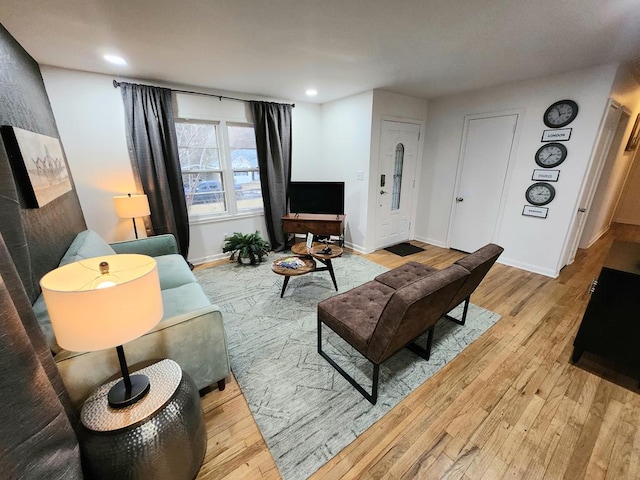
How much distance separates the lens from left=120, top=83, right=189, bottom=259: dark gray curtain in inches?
114

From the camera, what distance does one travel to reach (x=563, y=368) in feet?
6.17

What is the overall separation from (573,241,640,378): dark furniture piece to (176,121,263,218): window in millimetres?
3891

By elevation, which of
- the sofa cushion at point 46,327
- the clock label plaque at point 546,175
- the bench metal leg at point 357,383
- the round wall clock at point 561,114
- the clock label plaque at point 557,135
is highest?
the round wall clock at point 561,114

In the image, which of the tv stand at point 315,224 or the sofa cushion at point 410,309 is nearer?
the sofa cushion at point 410,309

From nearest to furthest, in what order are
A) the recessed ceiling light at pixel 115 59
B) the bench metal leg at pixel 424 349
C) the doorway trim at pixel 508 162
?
1. the bench metal leg at pixel 424 349
2. the recessed ceiling light at pixel 115 59
3. the doorway trim at pixel 508 162

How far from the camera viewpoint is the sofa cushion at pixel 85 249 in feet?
5.79

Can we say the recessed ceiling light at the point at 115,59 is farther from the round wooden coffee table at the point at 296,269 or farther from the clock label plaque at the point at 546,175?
the clock label plaque at the point at 546,175

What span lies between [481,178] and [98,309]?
4395 millimetres

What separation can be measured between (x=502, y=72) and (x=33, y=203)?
168 inches

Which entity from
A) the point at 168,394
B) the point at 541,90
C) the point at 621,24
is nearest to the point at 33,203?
the point at 168,394

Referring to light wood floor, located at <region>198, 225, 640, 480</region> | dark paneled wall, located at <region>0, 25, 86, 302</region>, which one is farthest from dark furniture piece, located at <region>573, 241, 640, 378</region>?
dark paneled wall, located at <region>0, 25, 86, 302</region>

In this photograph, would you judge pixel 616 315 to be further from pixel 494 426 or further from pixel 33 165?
pixel 33 165

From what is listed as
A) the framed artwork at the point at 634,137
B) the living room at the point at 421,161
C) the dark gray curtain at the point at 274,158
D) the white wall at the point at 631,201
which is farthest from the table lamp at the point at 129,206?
the white wall at the point at 631,201

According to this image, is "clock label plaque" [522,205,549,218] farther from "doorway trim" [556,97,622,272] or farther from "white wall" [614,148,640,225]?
"white wall" [614,148,640,225]
